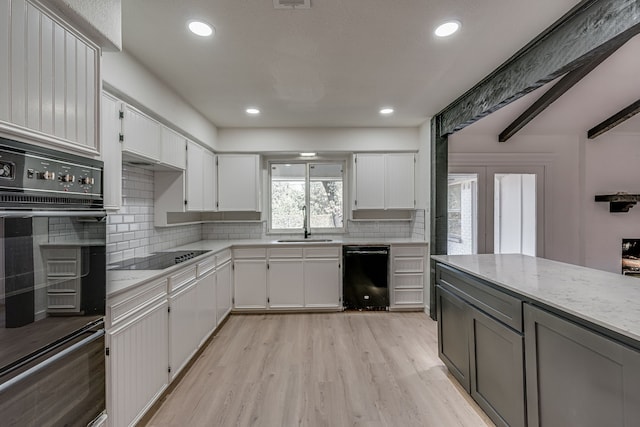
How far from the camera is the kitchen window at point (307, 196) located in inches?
181

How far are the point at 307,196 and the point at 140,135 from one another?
8.57ft

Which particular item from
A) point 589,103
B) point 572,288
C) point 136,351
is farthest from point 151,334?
point 589,103

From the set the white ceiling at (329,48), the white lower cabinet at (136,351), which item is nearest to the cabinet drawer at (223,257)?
the white lower cabinet at (136,351)

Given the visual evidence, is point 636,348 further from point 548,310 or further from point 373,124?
point 373,124

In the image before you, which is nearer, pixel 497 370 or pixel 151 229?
pixel 497 370

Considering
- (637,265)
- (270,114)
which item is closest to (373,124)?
(270,114)

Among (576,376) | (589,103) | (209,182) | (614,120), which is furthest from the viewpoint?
(209,182)

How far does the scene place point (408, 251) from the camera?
3.92m

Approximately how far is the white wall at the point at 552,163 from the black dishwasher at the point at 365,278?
171 cm

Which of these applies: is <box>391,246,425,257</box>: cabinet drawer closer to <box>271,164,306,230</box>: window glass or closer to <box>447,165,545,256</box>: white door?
<box>447,165,545,256</box>: white door

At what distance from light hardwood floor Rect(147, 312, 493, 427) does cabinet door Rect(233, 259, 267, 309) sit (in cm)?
41

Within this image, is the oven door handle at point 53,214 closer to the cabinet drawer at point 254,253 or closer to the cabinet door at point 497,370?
→ the cabinet door at point 497,370

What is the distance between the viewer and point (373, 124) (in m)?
3.99

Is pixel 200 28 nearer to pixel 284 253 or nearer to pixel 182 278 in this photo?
pixel 182 278
